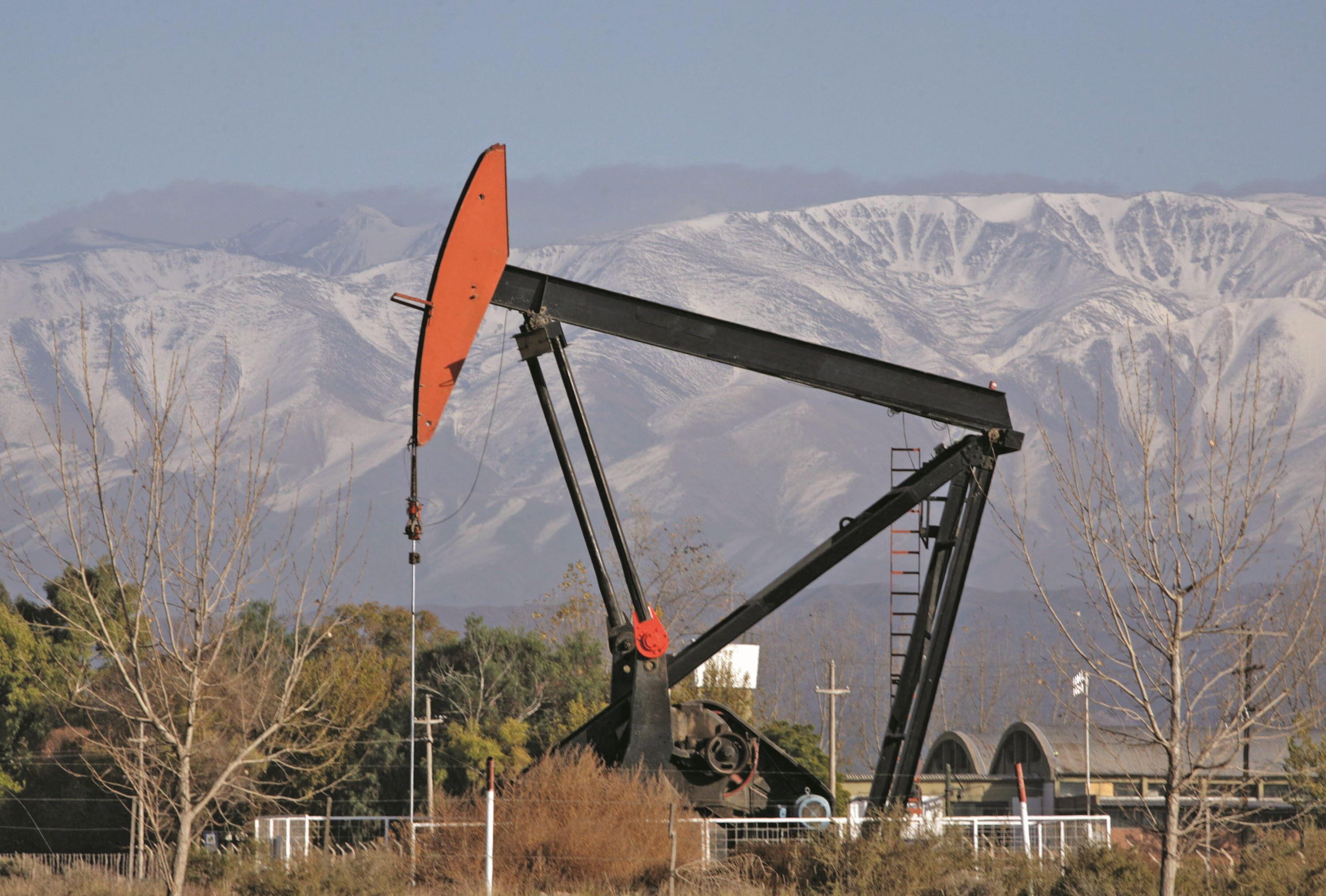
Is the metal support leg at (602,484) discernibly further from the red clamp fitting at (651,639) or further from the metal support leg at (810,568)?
the metal support leg at (810,568)

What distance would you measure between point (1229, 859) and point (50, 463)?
11.6 metres

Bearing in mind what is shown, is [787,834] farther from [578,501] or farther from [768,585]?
[578,501]

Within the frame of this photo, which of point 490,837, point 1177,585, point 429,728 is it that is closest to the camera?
point 1177,585

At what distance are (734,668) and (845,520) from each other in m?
26.8

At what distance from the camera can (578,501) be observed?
14953 mm

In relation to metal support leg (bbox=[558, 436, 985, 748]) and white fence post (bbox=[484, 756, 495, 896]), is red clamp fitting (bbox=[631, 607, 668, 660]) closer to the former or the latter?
metal support leg (bbox=[558, 436, 985, 748])

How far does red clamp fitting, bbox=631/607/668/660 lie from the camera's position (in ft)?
49.4

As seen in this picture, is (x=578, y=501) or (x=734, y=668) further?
(x=734, y=668)

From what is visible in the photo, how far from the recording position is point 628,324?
15.3 metres

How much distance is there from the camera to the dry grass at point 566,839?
45.1ft

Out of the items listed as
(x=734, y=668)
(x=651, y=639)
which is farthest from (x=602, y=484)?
(x=734, y=668)

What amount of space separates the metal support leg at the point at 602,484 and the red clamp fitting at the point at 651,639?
0.14m

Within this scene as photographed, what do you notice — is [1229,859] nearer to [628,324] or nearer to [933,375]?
[933,375]

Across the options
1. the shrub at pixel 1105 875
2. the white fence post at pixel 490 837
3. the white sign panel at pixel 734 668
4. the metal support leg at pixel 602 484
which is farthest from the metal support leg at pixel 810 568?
the white sign panel at pixel 734 668
